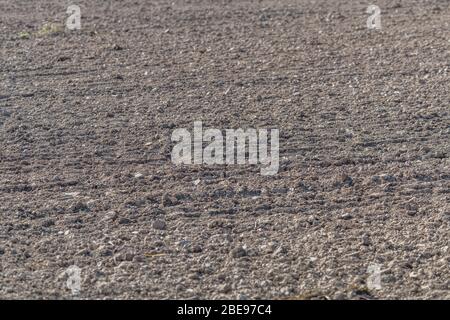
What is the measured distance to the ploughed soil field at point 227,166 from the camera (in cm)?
495

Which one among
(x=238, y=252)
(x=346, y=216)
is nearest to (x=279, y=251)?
(x=238, y=252)

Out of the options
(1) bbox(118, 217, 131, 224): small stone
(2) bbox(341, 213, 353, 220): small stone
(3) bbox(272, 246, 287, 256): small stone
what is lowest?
(3) bbox(272, 246, 287, 256): small stone

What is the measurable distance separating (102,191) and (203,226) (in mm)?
832

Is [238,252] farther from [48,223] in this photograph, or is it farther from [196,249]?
[48,223]

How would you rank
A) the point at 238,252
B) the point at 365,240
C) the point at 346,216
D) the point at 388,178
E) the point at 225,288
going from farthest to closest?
the point at 388,178, the point at 346,216, the point at 365,240, the point at 238,252, the point at 225,288

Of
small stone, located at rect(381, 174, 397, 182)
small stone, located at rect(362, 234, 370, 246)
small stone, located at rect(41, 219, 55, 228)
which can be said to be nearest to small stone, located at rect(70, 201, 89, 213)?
small stone, located at rect(41, 219, 55, 228)

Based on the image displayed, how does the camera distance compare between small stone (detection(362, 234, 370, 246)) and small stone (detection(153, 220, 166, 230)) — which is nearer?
small stone (detection(362, 234, 370, 246))

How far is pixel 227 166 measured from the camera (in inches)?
254

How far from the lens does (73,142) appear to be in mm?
6957

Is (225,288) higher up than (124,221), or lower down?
lower down

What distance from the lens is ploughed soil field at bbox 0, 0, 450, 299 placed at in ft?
16.2

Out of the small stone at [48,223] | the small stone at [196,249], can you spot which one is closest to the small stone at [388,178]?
the small stone at [196,249]

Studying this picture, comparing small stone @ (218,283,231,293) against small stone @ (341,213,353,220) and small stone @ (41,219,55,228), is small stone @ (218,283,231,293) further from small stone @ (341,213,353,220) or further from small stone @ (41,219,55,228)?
small stone @ (41,219,55,228)

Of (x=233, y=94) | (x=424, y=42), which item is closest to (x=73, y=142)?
(x=233, y=94)
